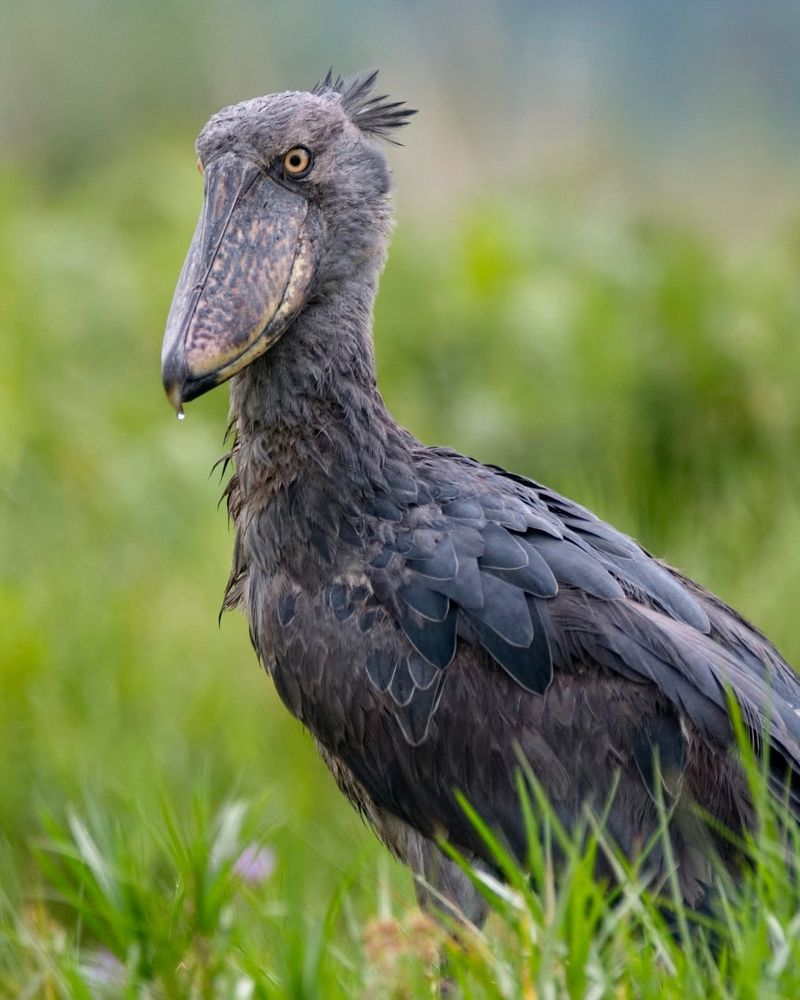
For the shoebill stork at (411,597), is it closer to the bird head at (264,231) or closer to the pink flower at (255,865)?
the bird head at (264,231)

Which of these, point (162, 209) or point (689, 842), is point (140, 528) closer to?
point (162, 209)

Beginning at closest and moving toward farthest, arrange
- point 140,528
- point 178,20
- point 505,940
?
point 505,940
point 140,528
point 178,20

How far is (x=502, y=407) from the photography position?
705 centimetres

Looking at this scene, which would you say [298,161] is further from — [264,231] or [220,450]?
[220,450]

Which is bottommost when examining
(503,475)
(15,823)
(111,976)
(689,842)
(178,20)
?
(15,823)

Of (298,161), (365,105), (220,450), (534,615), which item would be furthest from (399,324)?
(534,615)

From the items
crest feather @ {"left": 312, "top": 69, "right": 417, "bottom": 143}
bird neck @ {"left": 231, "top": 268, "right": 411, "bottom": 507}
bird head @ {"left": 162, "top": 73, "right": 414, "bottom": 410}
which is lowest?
bird neck @ {"left": 231, "top": 268, "right": 411, "bottom": 507}

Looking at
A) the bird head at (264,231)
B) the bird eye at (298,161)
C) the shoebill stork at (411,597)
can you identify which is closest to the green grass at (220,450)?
the shoebill stork at (411,597)

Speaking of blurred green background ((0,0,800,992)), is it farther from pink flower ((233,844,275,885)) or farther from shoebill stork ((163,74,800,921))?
shoebill stork ((163,74,800,921))

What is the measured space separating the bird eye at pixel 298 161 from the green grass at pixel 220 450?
1.30 meters

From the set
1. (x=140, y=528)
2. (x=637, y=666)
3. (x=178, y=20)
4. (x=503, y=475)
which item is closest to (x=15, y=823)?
(x=140, y=528)

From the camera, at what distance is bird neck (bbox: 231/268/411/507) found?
11.3 feet

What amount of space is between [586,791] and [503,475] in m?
0.74

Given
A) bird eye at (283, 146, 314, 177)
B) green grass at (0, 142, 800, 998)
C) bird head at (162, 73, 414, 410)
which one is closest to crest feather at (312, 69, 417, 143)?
bird head at (162, 73, 414, 410)
